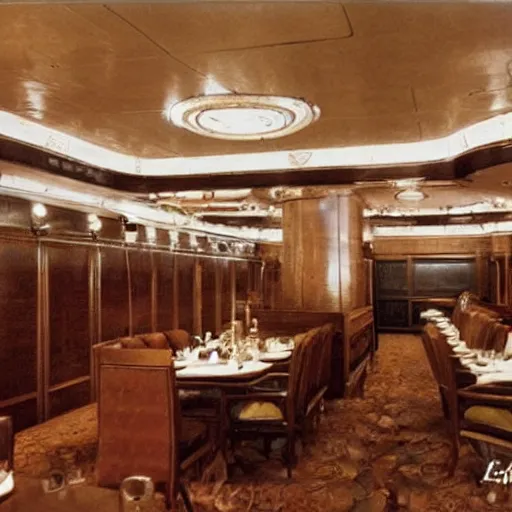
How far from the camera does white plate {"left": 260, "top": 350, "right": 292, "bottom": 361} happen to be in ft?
17.1

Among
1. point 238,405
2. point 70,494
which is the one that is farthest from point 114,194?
point 70,494

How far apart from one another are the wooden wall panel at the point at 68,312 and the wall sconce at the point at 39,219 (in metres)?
0.26

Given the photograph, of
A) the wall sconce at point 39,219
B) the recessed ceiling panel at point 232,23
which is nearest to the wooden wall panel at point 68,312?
the wall sconce at point 39,219

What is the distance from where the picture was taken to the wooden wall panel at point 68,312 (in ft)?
20.9

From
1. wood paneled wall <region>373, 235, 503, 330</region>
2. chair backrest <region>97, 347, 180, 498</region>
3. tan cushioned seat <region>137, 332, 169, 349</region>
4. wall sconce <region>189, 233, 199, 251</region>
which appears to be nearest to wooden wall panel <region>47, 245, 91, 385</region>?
tan cushioned seat <region>137, 332, 169, 349</region>

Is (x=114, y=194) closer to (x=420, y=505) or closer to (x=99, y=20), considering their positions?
(x=99, y=20)

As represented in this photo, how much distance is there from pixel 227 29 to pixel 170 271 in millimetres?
6926

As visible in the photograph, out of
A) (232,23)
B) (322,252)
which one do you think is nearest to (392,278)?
(322,252)

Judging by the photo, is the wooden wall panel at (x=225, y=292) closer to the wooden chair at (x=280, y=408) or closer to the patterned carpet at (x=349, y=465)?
the patterned carpet at (x=349, y=465)

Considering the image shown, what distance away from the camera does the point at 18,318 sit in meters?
5.84

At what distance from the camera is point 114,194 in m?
6.64

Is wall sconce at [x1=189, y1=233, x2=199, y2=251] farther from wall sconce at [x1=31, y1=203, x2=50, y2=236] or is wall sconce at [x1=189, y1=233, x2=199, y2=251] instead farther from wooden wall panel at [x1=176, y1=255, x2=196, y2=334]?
wall sconce at [x1=31, y1=203, x2=50, y2=236]

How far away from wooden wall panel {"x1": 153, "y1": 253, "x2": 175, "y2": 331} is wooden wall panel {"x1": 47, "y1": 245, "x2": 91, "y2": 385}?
2.17 m

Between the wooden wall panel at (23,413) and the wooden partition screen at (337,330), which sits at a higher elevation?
the wooden partition screen at (337,330)
